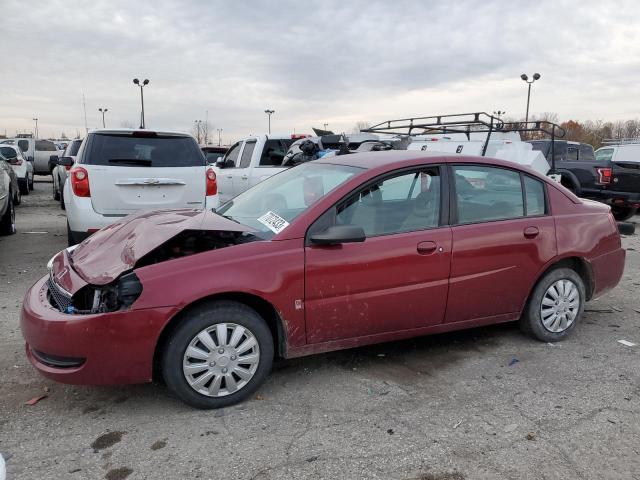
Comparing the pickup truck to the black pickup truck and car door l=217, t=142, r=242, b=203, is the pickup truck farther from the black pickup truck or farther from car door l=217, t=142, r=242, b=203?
the black pickup truck

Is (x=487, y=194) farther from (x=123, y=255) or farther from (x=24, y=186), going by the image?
(x=24, y=186)

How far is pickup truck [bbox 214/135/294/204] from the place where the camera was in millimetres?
9539

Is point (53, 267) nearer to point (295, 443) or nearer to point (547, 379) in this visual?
point (295, 443)

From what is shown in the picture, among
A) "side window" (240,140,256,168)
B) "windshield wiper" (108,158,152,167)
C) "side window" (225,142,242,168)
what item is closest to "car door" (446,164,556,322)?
"windshield wiper" (108,158,152,167)

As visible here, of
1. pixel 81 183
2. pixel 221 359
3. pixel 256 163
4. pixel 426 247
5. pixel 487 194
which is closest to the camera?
pixel 221 359

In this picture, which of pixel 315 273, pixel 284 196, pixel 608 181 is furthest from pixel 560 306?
pixel 608 181

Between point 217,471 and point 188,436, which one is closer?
point 217,471

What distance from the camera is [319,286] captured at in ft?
11.2

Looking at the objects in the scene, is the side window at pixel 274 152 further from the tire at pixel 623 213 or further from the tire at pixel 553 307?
the tire at pixel 623 213

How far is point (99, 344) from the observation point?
298 centimetres

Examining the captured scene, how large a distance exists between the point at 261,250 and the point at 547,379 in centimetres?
220

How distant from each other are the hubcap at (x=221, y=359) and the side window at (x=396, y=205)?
3.25 feet

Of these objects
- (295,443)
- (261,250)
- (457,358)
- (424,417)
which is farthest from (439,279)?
(295,443)

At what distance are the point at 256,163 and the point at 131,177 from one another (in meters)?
3.53
